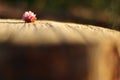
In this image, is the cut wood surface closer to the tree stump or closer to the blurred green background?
the tree stump

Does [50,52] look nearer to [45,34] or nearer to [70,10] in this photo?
[45,34]

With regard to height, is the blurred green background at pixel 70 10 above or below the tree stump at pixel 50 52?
below

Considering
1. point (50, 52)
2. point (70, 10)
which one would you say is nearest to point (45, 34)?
point (50, 52)

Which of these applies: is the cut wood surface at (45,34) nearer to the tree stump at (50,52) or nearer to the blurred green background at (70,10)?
the tree stump at (50,52)

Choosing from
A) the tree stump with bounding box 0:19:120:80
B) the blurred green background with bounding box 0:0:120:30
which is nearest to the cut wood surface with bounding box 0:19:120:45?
the tree stump with bounding box 0:19:120:80

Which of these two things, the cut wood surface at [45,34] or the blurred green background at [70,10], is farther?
the blurred green background at [70,10]

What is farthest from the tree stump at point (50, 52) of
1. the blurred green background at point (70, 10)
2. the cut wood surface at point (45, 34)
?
the blurred green background at point (70, 10)

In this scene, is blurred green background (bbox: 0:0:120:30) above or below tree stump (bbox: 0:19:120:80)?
below
